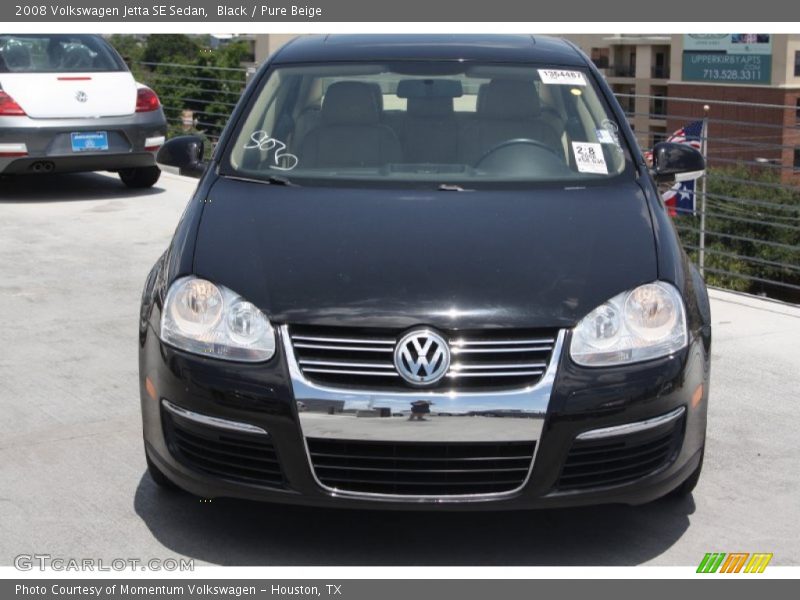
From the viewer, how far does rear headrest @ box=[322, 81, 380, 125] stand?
5.54m

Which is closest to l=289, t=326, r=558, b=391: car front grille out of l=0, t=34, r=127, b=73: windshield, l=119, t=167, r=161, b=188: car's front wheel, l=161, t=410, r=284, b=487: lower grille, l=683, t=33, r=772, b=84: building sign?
l=161, t=410, r=284, b=487: lower grille

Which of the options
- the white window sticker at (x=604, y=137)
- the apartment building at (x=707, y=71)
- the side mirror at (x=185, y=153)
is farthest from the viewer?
the apartment building at (x=707, y=71)

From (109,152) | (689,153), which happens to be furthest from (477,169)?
(109,152)

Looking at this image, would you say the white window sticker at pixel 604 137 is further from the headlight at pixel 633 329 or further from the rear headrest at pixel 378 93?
the headlight at pixel 633 329

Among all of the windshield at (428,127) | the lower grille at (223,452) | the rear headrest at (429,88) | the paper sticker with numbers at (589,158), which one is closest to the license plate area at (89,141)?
the windshield at (428,127)

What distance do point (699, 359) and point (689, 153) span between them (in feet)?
5.10

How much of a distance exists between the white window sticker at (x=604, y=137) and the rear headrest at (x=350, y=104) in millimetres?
871

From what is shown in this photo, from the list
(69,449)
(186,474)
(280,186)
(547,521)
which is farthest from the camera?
(69,449)

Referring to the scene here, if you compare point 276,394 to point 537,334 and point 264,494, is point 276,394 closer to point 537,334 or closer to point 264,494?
point 264,494

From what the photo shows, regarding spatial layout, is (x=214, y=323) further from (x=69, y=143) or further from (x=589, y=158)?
(x=69, y=143)

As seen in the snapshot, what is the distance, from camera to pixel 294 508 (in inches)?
190

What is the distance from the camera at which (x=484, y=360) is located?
160 inches

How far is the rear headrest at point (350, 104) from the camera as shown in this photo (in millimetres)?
5535

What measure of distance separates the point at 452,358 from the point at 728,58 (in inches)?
3649
